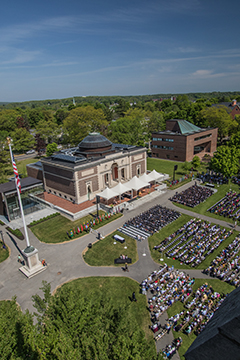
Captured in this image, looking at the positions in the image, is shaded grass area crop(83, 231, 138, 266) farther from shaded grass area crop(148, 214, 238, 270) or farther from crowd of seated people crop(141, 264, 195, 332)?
crowd of seated people crop(141, 264, 195, 332)

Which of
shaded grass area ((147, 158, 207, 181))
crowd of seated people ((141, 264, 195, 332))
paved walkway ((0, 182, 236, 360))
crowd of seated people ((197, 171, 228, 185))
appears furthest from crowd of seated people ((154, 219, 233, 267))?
shaded grass area ((147, 158, 207, 181))

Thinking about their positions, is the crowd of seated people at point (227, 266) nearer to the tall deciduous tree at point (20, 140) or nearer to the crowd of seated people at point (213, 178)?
the crowd of seated people at point (213, 178)

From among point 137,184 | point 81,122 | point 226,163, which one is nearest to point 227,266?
point 137,184

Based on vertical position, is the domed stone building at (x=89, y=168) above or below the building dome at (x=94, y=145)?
below

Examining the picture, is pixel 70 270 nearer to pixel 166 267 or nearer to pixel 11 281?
pixel 11 281

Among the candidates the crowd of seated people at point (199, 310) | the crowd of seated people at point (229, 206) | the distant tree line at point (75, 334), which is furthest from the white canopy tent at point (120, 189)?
the distant tree line at point (75, 334)

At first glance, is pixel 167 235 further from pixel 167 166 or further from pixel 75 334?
pixel 167 166
